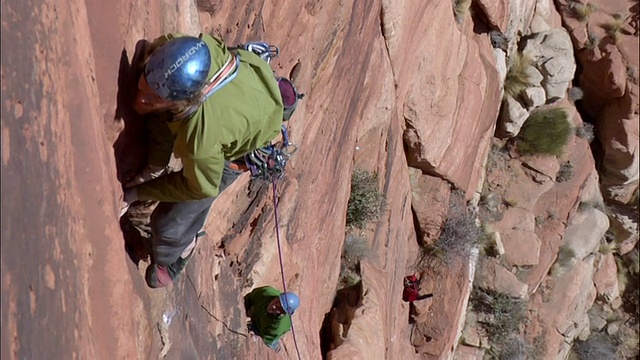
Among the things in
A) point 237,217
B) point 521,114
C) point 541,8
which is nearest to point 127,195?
point 237,217

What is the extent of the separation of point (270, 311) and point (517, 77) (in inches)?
307

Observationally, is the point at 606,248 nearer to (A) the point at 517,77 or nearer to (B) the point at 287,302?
Answer: (A) the point at 517,77

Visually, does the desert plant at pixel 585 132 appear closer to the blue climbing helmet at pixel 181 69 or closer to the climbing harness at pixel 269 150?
the climbing harness at pixel 269 150

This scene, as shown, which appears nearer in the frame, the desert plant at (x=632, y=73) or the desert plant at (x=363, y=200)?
the desert plant at (x=363, y=200)

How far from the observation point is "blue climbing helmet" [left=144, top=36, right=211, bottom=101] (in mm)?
3041

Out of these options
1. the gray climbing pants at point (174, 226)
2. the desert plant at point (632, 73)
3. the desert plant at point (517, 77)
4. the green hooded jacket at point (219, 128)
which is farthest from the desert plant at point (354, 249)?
the desert plant at point (632, 73)

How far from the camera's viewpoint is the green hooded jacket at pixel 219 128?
329 cm

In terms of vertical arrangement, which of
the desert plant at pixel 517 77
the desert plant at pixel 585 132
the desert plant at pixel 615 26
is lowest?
the desert plant at pixel 585 132

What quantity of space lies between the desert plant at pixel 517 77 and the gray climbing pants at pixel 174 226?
29.1ft

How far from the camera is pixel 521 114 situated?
38.7 feet

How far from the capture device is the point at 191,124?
10.7ft

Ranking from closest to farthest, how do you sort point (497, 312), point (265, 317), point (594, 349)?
point (265, 317) < point (497, 312) < point (594, 349)

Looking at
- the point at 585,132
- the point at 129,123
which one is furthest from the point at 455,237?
the point at 129,123

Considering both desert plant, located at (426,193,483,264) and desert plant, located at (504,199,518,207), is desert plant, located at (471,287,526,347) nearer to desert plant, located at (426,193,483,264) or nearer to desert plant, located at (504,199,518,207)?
desert plant, located at (426,193,483,264)
